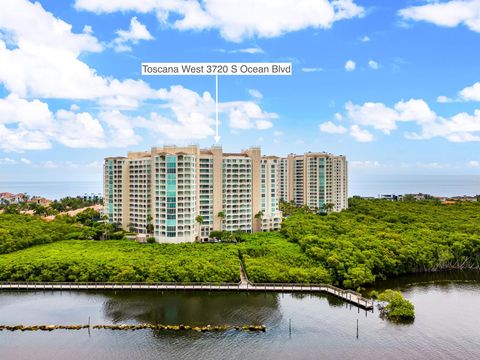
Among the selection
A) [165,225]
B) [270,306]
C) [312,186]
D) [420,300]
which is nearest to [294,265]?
[270,306]

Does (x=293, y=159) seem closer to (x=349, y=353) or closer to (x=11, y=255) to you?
(x=11, y=255)

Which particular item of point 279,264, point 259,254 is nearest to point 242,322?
point 279,264

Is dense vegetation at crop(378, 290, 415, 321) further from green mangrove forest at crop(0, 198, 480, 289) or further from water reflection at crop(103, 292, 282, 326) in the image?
water reflection at crop(103, 292, 282, 326)

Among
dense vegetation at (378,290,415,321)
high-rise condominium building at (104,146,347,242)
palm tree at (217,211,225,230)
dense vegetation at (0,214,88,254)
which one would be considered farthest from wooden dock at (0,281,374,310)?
palm tree at (217,211,225,230)

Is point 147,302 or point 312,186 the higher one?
point 312,186

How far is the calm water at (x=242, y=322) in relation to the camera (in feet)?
98.3

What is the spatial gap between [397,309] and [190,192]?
33866mm

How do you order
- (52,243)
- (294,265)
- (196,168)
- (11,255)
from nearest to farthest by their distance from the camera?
(294,265), (11,255), (52,243), (196,168)

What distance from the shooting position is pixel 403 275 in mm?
49406

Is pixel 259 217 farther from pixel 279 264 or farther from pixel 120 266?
pixel 120 266

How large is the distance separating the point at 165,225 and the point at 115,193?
16.3 meters

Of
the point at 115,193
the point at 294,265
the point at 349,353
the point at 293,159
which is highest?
the point at 293,159

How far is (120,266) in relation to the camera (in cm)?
4466

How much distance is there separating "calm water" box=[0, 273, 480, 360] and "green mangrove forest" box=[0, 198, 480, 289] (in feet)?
9.08
